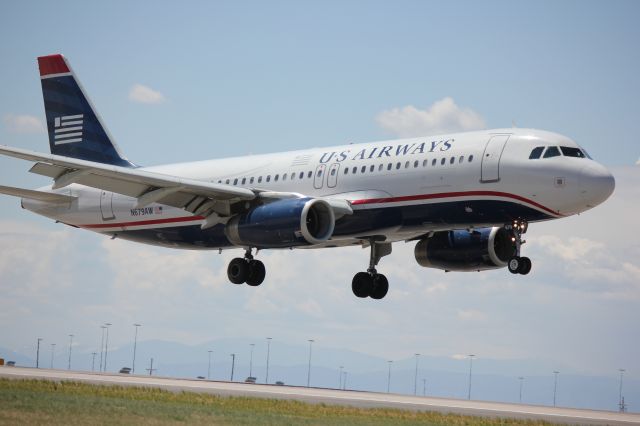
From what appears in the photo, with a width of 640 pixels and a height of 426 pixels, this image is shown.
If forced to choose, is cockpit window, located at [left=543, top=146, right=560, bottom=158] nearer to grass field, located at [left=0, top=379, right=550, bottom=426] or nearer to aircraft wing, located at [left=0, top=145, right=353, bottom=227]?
aircraft wing, located at [left=0, top=145, right=353, bottom=227]

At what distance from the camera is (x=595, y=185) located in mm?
45750

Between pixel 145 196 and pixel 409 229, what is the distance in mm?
11023

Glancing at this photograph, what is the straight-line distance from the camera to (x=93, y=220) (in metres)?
59.7

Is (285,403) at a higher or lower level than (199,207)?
lower

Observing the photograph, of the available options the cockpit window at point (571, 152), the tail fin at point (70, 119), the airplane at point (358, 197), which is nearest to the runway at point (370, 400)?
the airplane at point (358, 197)

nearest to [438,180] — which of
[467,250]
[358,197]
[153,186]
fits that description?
[358,197]

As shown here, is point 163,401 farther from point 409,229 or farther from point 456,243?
point 456,243

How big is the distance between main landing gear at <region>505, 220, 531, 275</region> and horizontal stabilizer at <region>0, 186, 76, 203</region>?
23032 mm

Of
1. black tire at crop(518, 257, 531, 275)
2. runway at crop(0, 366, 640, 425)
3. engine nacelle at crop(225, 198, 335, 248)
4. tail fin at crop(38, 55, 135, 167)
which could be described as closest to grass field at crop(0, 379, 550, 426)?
runway at crop(0, 366, 640, 425)

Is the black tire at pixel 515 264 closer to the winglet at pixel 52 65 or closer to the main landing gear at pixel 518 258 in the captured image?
the main landing gear at pixel 518 258

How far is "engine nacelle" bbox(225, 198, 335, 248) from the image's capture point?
48.1 m

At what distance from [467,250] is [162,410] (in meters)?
22.5

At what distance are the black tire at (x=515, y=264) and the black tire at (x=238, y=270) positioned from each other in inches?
490

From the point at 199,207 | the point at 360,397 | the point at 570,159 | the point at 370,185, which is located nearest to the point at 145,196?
the point at 199,207
